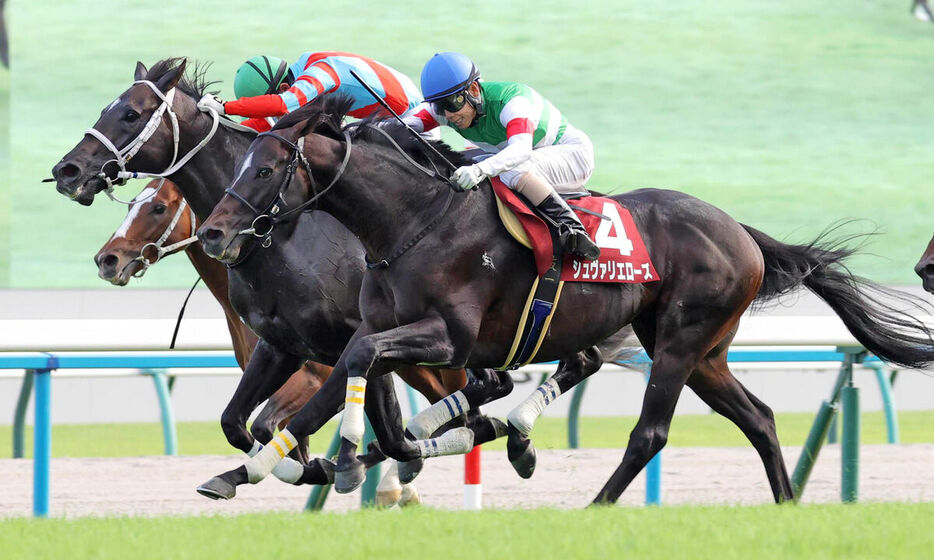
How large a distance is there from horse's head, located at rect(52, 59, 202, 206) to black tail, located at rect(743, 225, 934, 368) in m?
2.27

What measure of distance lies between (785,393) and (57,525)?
6.96 meters

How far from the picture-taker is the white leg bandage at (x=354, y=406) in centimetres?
405

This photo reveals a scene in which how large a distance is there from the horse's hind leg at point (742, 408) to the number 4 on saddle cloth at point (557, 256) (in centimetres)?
65

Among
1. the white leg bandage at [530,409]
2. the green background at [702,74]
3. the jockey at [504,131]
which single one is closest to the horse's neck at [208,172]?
the jockey at [504,131]

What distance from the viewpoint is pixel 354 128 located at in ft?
15.0

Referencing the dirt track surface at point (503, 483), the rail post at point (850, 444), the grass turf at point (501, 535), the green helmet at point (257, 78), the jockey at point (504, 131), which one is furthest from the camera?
the dirt track surface at point (503, 483)

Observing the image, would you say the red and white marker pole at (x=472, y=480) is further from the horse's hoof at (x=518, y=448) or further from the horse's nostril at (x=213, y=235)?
the horse's nostril at (x=213, y=235)

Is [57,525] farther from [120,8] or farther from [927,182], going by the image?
[927,182]

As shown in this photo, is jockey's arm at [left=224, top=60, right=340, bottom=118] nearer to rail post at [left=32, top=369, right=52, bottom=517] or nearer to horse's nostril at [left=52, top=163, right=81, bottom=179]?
horse's nostril at [left=52, top=163, right=81, bottom=179]

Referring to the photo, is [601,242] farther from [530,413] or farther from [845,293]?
[845,293]

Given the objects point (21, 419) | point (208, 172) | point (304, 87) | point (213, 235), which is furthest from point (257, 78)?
point (21, 419)

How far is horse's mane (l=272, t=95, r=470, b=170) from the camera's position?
438cm

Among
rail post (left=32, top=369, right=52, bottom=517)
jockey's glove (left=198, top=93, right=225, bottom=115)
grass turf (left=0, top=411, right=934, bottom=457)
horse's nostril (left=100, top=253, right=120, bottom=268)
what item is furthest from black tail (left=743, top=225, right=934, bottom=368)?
grass turf (left=0, top=411, right=934, bottom=457)

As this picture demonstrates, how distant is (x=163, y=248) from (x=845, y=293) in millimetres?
2703
